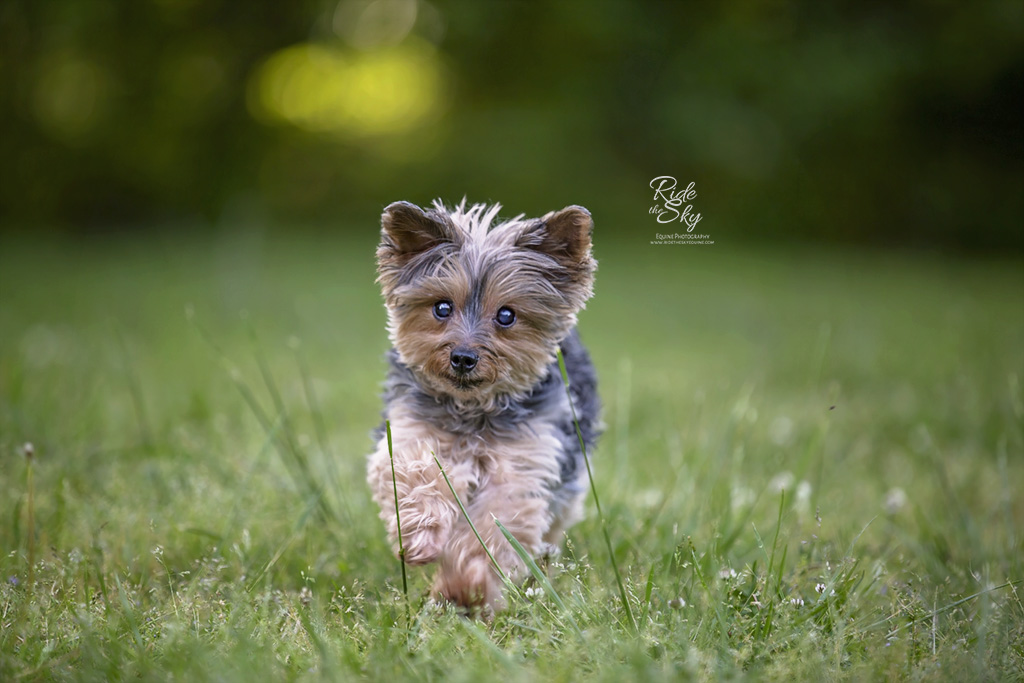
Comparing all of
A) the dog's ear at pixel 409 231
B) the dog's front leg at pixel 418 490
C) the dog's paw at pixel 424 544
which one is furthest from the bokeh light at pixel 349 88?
the dog's paw at pixel 424 544

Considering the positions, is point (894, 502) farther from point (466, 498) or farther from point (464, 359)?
point (464, 359)

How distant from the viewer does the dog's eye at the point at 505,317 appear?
3.44m

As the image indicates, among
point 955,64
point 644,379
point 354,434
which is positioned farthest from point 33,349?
point 955,64

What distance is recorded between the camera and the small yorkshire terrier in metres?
3.26

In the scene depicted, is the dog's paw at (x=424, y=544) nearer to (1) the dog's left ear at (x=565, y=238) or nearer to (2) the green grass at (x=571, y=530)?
(2) the green grass at (x=571, y=530)

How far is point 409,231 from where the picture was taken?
3.50 metres

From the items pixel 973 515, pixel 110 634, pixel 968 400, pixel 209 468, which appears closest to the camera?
pixel 110 634

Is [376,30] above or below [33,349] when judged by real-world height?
above

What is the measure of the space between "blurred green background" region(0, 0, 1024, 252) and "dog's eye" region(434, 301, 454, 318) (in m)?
17.1

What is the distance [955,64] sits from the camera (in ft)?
70.9

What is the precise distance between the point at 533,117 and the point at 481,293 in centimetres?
2132

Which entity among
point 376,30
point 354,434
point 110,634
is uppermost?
point 376,30

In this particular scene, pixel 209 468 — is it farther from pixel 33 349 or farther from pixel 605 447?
pixel 33 349

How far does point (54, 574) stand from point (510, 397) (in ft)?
6.20
